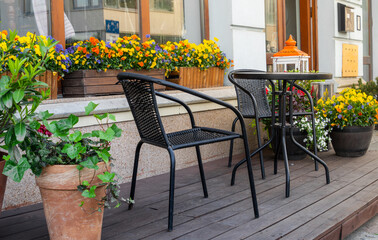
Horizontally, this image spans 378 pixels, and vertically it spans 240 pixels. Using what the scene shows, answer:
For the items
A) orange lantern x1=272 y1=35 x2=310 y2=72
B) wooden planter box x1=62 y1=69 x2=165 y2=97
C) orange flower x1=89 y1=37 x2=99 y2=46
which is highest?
orange flower x1=89 y1=37 x2=99 y2=46

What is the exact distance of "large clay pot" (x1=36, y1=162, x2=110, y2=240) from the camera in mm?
2123

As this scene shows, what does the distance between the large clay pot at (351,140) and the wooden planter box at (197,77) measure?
1245mm

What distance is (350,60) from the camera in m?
7.49

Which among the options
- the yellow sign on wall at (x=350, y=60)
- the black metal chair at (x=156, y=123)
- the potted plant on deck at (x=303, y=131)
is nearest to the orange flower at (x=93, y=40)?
the black metal chair at (x=156, y=123)

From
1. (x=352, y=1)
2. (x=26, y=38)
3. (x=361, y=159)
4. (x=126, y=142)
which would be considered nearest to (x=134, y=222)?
(x=126, y=142)

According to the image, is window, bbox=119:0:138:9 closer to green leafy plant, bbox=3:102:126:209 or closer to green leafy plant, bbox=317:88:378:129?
green leafy plant, bbox=317:88:378:129

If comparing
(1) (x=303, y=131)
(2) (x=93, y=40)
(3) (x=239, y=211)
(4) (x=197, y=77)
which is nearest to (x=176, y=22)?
(4) (x=197, y=77)

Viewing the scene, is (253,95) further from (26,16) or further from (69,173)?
(69,173)

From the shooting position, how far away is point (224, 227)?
8.36 ft

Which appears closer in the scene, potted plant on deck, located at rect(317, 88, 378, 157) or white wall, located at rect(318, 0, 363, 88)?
potted plant on deck, located at rect(317, 88, 378, 157)

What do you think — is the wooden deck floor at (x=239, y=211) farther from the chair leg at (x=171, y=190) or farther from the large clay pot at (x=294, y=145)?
the large clay pot at (x=294, y=145)

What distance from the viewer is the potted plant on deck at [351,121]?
4.45 metres

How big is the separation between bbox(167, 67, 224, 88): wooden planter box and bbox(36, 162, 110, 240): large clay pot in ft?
7.27

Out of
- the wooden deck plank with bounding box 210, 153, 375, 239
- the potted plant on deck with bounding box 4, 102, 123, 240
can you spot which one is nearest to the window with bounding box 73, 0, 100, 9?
the potted plant on deck with bounding box 4, 102, 123, 240
